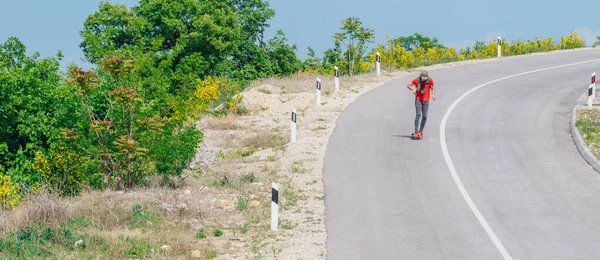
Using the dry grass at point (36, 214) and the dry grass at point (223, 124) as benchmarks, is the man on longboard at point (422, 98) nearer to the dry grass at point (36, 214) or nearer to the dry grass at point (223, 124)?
the dry grass at point (223, 124)

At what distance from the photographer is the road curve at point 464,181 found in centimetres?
1131

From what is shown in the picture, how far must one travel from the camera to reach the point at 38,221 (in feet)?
39.0

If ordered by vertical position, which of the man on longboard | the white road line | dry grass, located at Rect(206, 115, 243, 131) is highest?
the man on longboard

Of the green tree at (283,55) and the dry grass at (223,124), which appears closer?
the dry grass at (223,124)

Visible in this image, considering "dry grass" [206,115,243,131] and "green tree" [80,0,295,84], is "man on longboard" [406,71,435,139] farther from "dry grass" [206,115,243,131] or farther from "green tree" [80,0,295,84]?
"green tree" [80,0,295,84]

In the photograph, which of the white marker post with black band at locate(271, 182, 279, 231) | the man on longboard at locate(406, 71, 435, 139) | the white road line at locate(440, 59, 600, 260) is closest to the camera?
the white road line at locate(440, 59, 600, 260)

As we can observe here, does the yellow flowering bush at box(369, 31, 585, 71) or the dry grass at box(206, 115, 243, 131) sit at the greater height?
the yellow flowering bush at box(369, 31, 585, 71)

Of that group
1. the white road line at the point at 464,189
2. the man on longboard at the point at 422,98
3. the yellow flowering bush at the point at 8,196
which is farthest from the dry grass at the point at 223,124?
the yellow flowering bush at the point at 8,196

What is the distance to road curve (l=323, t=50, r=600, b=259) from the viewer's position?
11.3 metres

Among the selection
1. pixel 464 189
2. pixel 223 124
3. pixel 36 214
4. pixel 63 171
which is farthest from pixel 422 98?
pixel 36 214

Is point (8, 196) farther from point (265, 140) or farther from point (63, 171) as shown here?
point (265, 140)

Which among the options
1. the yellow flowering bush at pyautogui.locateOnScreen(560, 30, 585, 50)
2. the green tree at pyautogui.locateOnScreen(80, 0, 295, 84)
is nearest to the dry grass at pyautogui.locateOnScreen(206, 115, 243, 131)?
the green tree at pyautogui.locateOnScreen(80, 0, 295, 84)

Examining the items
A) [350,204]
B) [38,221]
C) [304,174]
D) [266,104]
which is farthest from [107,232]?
[266,104]

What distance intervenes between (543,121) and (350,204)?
10.7 m
